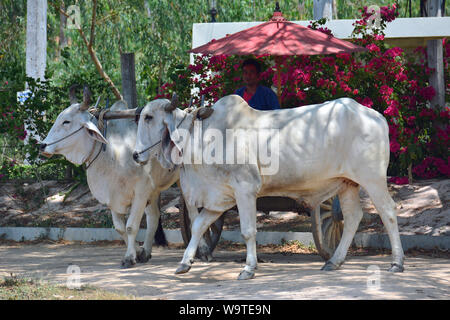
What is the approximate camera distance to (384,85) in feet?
36.0

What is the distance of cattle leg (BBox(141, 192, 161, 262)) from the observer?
8.66 meters

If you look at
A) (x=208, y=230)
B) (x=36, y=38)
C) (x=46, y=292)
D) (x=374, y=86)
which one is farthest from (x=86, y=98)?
(x=36, y=38)

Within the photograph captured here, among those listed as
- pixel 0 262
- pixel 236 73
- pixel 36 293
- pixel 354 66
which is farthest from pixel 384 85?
pixel 36 293

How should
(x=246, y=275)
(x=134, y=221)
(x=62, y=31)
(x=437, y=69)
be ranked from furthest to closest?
1. (x=62, y=31)
2. (x=437, y=69)
3. (x=134, y=221)
4. (x=246, y=275)

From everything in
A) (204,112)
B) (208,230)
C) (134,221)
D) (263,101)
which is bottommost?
(208,230)

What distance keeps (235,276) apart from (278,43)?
249 cm

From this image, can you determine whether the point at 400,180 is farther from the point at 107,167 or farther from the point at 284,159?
the point at 107,167

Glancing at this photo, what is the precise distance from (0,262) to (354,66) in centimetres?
511

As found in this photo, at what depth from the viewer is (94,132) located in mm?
8203

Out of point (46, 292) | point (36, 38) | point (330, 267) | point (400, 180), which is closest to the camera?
point (46, 292)

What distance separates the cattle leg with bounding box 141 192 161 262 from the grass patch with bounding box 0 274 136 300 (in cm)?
183

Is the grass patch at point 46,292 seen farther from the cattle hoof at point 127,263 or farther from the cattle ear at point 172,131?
the cattle ear at point 172,131

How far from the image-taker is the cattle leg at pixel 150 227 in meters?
8.66

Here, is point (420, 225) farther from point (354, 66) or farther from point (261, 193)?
point (261, 193)
